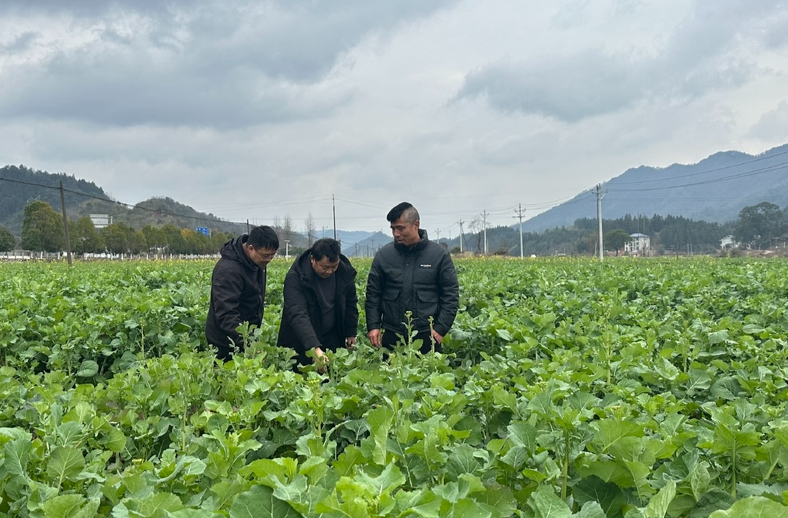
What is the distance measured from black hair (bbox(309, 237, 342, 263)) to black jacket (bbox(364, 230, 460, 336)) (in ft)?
2.22

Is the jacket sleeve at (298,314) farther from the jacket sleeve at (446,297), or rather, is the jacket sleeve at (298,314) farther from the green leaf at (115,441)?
the green leaf at (115,441)

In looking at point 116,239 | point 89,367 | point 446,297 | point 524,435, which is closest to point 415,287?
point 446,297

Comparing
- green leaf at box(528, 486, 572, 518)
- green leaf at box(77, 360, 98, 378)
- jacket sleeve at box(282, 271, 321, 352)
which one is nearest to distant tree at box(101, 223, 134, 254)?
green leaf at box(77, 360, 98, 378)

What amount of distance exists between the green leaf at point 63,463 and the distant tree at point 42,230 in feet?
234

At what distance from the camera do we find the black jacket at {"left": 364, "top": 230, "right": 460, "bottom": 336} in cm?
476

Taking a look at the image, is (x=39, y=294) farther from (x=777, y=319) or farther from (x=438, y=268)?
(x=777, y=319)

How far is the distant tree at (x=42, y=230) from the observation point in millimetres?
62500

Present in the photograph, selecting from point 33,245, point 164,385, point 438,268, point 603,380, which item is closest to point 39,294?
point 438,268

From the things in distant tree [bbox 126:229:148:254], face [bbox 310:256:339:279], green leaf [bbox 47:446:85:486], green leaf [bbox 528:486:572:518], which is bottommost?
green leaf [bbox 528:486:572:518]

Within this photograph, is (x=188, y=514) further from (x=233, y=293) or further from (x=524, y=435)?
(x=233, y=293)

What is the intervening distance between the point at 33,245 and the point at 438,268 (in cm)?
7033

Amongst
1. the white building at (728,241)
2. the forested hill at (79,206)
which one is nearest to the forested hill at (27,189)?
the forested hill at (79,206)

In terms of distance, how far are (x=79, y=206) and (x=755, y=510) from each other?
127 meters

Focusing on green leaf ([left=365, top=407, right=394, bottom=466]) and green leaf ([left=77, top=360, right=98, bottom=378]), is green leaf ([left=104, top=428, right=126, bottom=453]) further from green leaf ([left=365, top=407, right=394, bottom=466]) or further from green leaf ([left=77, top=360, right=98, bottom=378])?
green leaf ([left=77, top=360, right=98, bottom=378])
